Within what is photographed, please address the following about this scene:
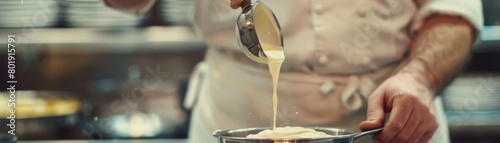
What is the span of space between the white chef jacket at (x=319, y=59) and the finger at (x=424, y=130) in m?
0.27

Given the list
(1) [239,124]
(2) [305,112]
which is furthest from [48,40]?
(2) [305,112]

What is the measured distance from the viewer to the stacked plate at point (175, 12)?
196cm

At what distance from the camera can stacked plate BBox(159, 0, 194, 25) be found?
6.44 feet

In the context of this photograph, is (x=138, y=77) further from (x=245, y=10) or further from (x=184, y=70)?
(x=245, y=10)

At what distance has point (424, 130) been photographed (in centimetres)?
150

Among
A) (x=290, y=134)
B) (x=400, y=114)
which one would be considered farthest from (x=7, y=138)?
(x=400, y=114)

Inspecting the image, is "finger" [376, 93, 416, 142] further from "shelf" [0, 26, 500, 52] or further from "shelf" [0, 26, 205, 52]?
"shelf" [0, 26, 205, 52]

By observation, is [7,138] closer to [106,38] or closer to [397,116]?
[106,38]

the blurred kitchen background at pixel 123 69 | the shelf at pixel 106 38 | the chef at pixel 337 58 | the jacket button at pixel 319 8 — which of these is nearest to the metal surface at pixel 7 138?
the blurred kitchen background at pixel 123 69

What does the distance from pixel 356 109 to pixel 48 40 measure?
0.90 metres

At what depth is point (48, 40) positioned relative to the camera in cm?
203

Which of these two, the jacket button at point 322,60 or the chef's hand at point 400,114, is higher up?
the jacket button at point 322,60

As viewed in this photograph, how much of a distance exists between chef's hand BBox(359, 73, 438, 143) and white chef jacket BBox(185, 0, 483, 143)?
0.15 metres

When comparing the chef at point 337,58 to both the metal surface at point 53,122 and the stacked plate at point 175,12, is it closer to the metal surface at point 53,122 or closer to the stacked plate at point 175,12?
the stacked plate at point 175,12
